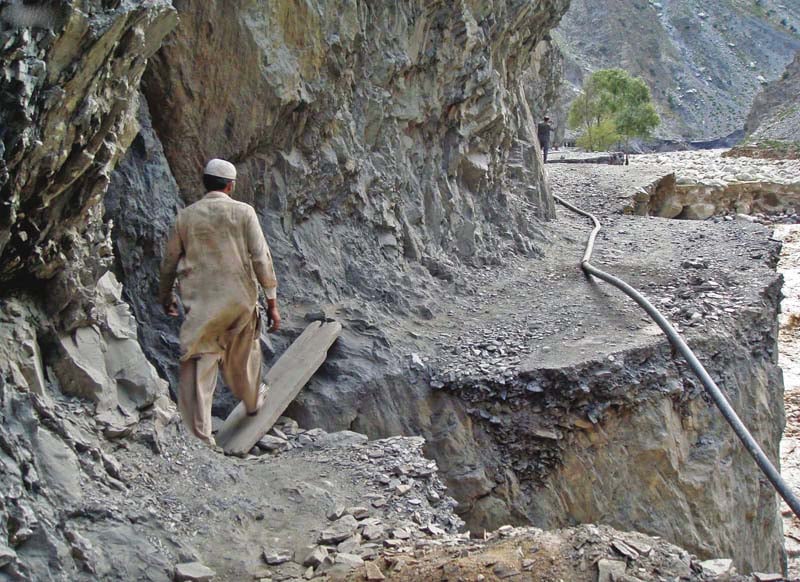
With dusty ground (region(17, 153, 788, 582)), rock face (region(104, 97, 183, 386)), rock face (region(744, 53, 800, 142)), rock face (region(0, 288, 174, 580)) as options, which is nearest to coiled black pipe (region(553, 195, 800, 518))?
dusty ground (region(17, 153, 788, 582))

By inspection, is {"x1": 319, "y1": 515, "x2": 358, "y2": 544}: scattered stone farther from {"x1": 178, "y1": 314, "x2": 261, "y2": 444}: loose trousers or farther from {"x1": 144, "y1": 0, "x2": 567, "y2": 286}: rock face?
{"x1": 144, "y1": 0, "x2": 567, "y2": 286}: rock face

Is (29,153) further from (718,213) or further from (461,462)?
(718,213)

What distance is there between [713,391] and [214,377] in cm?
411

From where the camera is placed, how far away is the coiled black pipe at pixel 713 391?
4859mm

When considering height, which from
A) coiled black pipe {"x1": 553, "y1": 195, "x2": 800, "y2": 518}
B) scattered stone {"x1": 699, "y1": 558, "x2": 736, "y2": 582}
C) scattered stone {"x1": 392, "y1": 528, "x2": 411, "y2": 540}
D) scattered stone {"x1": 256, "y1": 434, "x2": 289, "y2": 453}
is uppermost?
scattered stone {"x1": 392, "y1": 528, "x2": 411, "y2": 540}

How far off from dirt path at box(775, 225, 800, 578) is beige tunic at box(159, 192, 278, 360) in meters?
8.42

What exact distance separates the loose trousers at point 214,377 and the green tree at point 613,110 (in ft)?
134

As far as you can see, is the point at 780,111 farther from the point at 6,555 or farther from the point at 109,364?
the point at 6,555

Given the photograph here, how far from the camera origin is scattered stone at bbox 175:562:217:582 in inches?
130

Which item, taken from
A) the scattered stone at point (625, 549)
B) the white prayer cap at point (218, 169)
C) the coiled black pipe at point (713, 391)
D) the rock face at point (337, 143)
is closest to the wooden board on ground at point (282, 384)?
the rock face at point (337, 143)

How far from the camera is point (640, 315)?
7.91 metres

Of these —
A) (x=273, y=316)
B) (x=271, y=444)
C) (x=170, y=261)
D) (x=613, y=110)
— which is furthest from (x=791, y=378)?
(x=613, y=110)

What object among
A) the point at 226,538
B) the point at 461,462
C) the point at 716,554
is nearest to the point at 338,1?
the point at 461,462

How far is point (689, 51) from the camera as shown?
8494 centimetres
